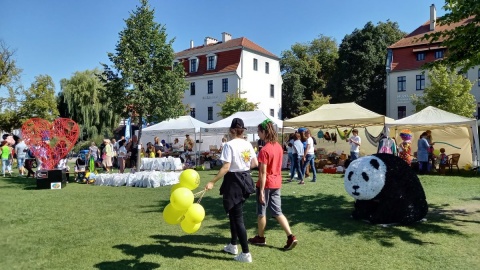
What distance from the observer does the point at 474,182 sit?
12.9m

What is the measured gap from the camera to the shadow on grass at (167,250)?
4802 millimetres

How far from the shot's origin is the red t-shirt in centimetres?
526

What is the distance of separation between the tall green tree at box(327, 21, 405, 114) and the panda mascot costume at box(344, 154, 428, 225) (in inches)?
1421

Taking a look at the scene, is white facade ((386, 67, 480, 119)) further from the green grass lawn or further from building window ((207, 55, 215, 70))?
the green grass lawn

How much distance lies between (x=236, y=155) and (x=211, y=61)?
123 feet

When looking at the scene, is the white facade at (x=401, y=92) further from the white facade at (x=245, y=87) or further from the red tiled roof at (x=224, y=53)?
the red tiled roof at (x=224, y=53)

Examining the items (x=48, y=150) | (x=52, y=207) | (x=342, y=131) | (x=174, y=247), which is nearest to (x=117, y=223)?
(x=174, y=247)

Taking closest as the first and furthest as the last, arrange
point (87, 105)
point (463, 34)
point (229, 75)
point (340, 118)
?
point (463, 34) < point (340, 118) < point (87, 105) < point (229, 75)

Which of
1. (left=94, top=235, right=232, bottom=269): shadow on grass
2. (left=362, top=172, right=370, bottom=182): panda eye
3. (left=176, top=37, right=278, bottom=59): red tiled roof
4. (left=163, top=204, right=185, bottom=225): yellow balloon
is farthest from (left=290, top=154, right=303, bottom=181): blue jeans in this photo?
(left=176, top=37, right=278, bottom=59): red tiled roof

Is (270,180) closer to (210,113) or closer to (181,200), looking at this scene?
(181,200)

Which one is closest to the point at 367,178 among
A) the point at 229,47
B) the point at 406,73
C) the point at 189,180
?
the point at 189,180

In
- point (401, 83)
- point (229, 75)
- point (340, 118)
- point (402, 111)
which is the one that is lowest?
point (340, 118)

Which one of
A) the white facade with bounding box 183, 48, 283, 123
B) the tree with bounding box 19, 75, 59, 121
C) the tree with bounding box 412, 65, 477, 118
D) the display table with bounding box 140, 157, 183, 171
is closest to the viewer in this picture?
the display table with bounding box 140, 157, 183, 171

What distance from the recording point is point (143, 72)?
616 inches
